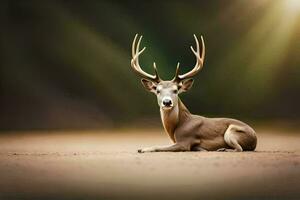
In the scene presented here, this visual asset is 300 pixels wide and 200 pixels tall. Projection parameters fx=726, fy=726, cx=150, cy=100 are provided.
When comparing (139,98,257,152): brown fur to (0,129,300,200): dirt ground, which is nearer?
(0,129,300,200): dirt ground

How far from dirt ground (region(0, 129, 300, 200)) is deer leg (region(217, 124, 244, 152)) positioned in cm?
20

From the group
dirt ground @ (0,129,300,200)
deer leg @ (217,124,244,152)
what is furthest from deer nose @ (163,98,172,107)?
deer leg @ (217,124,244,152)

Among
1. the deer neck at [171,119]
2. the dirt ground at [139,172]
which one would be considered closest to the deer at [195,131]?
the deer neck at [171,119]

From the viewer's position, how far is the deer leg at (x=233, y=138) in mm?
8523

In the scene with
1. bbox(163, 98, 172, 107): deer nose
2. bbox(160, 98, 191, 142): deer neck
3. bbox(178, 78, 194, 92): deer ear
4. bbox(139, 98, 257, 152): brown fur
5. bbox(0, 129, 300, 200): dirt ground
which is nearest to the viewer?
bbox(0, 129, 300, 200): dirt ground

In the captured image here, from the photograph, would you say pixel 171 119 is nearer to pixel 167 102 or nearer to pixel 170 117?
pixel 170 117

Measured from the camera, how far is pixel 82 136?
1110 cm

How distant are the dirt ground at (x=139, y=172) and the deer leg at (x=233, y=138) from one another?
0.20 metres

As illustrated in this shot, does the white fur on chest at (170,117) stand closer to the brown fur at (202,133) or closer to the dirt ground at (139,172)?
the brown fur at (202,133)

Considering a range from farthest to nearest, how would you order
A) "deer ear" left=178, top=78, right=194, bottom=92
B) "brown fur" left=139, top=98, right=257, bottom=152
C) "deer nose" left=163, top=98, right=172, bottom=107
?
"deer ear" left=178, top=78, right=194, bottom=92, "brown fur" left=139, top=98, right=257, bottom=152, "deer nose" left=163, top=98, right=172, bottom=107

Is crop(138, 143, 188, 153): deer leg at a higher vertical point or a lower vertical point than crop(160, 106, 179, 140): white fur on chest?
lower

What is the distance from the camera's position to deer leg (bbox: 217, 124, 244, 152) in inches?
336

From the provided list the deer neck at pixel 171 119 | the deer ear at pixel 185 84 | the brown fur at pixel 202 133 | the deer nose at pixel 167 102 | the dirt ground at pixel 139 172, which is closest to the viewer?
the dirt ground at pixel 139 172

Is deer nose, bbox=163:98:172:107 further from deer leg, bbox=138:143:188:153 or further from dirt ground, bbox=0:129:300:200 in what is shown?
dirt ground, bbox=0:129:300:200
